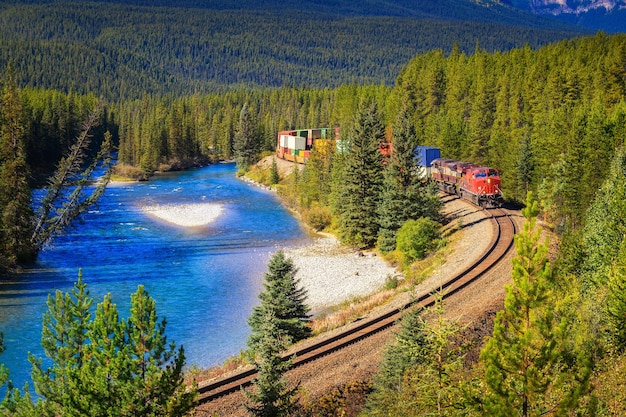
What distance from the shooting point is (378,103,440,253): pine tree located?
5609 centimetres

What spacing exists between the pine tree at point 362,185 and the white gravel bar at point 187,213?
19377 mm

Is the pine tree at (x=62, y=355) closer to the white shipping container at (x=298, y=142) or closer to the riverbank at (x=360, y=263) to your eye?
the riverbank at (x=360, y=263)

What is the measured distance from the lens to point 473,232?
52.8 meters

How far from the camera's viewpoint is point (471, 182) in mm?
62344

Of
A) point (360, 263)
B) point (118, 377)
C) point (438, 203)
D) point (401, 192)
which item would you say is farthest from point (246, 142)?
point (118, 377)

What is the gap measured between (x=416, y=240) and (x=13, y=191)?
31735 mm

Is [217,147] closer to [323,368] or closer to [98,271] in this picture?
[98,271]

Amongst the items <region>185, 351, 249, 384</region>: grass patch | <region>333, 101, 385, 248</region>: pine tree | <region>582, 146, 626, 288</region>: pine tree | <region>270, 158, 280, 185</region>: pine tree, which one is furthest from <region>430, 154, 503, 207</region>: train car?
<region>270, 158, 280, 185</region>: pine tree

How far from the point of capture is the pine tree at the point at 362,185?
60750 mm

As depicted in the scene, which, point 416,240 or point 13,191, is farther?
point 13,191

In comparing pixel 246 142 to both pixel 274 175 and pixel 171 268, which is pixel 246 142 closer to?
pixel 274 175

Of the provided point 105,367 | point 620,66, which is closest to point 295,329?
point 105,367

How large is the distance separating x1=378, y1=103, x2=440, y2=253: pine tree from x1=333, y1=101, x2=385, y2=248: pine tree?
9.19ft

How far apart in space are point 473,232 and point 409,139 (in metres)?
9.50
